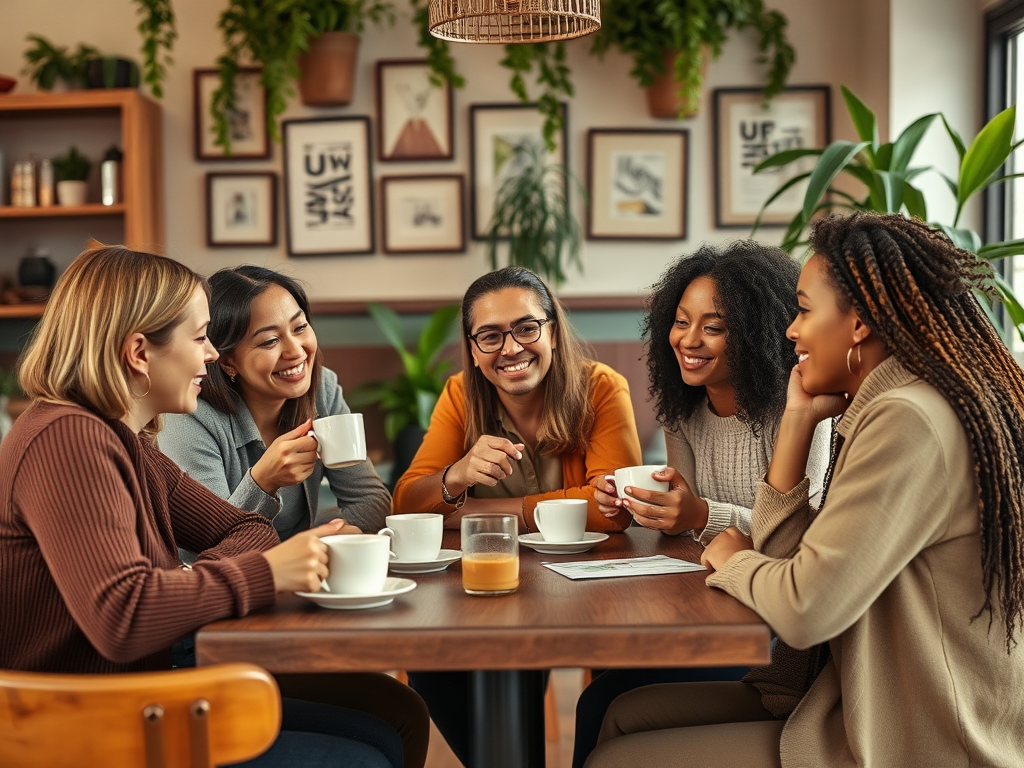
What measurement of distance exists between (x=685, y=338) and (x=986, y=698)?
89 cm

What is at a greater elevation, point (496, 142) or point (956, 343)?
point (496, 142)

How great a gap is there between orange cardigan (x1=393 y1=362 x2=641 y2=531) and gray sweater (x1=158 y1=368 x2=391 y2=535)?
7 cm

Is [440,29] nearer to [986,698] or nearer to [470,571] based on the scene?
[470,571]

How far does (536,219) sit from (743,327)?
2329 mm

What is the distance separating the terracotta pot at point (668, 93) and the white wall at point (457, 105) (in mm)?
76

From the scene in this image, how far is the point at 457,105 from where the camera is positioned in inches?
172

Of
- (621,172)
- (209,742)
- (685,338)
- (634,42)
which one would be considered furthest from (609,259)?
(209,742)

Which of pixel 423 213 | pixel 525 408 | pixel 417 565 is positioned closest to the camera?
pixel 417 565

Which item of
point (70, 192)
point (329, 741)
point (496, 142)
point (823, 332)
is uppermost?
point (496, 142)

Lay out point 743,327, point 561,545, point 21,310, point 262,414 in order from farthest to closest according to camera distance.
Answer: point 21,310
point 262,414
point 743,327
point 561,545

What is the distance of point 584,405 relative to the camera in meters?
2.14

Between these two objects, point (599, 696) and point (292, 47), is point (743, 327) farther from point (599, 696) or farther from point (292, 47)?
point (292, 47)

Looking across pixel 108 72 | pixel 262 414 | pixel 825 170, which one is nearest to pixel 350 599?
pixel 262 414

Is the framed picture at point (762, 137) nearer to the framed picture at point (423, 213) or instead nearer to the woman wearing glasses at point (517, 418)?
the framed picture at point (423, 213)
